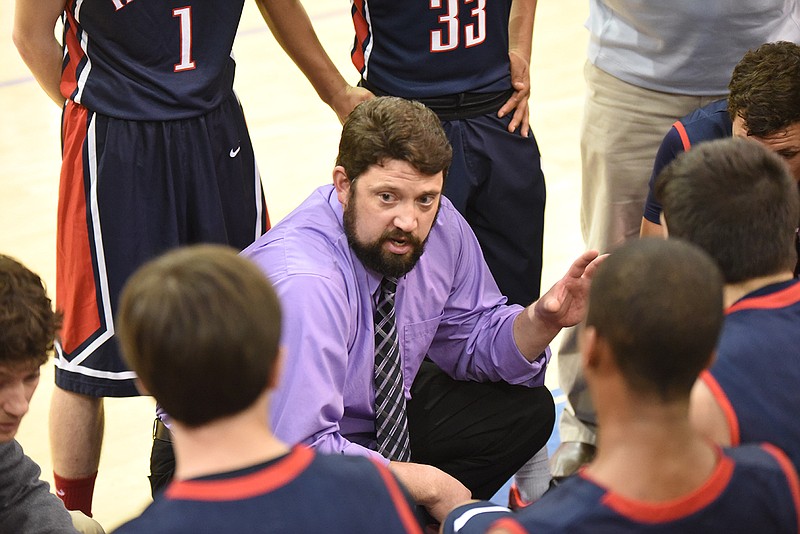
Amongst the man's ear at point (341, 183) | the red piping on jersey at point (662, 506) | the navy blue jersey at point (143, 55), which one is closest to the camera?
the red piping on jersey at point (662, 506)

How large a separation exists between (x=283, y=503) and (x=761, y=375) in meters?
0.80

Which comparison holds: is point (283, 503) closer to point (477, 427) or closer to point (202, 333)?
point (202, 333)

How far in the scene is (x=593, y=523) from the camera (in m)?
1.43

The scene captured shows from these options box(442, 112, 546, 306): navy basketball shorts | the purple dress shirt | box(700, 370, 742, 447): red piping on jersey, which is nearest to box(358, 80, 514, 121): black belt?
box(442, 112, 546, 306): navy basketball shorts

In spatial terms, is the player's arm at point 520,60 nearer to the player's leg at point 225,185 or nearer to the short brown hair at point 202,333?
the player's leg at point 225,185

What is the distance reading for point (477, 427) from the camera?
265 centimetres

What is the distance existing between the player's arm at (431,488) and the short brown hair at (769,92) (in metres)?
1.05

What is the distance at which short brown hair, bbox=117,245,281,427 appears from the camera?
51.6 inches

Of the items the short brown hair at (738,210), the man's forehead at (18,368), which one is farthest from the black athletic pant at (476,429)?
the short brown hair at (738,210)

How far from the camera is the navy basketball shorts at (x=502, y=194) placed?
9.90ft

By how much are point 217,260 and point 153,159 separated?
1.44m

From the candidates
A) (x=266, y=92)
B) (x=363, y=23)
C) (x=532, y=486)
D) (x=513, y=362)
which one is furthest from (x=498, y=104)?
(x=266, y=92)

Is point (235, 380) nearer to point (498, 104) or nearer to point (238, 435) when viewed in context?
point (238, 435)

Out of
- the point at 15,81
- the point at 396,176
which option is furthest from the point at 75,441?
the point at 15,81
